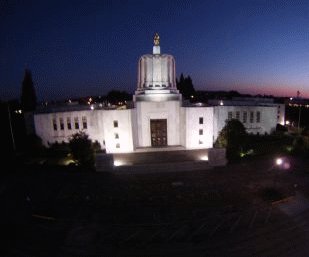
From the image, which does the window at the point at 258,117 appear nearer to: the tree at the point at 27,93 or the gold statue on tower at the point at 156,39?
the gold statue on tower at the point at 156,39

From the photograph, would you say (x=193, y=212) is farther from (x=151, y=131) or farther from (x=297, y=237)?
(x=151, y=131)

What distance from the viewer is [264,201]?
17.6 meters

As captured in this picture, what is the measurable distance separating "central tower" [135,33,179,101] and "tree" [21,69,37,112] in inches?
1362

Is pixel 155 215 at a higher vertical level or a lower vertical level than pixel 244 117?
lower

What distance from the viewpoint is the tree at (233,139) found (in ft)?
87.9

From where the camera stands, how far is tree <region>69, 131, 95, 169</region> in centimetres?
2573

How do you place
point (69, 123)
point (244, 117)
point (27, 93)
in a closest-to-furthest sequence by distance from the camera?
point (69, 123) < point (244, 117) < point (27, 93)

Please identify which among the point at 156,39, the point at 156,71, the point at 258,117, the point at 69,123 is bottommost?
the point at 258,117

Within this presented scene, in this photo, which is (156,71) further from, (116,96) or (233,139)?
(116,96)

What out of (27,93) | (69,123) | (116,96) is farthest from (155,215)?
(116,96)

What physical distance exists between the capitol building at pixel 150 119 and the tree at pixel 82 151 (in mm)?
3687

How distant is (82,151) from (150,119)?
970cm

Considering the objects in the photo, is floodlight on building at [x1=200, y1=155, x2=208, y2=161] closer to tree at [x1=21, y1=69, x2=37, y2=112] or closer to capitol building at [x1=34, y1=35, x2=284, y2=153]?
capitol building at [x1=34, y1=35, x2=284, y2=153]

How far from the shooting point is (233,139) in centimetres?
2706
